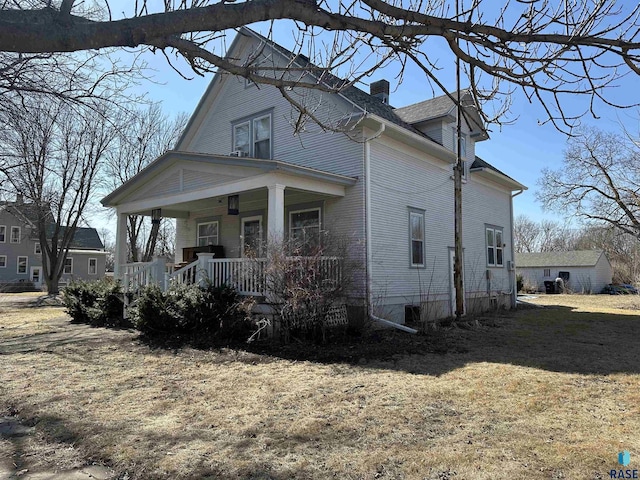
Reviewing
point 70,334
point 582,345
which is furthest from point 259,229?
point 582,345

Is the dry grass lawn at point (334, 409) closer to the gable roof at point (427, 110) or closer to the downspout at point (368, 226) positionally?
the downspout at point (368, 226)

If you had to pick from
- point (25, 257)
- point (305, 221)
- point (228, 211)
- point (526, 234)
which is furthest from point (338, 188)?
point (526, 234)

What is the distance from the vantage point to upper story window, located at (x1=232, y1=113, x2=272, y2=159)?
1356 cm

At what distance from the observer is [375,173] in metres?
→ 11.4

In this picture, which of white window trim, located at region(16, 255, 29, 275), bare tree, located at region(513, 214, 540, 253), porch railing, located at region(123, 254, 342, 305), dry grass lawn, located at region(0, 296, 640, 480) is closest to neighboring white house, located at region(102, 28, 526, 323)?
porch railing, located at region(123, 254, 342, 305)

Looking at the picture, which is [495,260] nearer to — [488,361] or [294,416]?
[488,361]

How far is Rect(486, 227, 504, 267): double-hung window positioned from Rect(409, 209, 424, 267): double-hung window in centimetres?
501

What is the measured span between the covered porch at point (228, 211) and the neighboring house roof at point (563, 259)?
38.9m

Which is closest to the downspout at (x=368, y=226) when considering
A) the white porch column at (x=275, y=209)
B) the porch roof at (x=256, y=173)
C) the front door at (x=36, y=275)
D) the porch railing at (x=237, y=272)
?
the porch roof at (x=256, y=173)

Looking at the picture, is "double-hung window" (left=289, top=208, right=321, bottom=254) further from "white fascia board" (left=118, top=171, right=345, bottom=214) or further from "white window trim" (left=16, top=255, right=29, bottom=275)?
"white window trim" (left=16, top=255, right=29, bottom=275)

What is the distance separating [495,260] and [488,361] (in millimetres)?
10958

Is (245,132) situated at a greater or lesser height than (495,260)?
greater

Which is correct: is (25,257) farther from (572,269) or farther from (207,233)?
(572,269)

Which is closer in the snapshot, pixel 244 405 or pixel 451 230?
pixel 244 405
